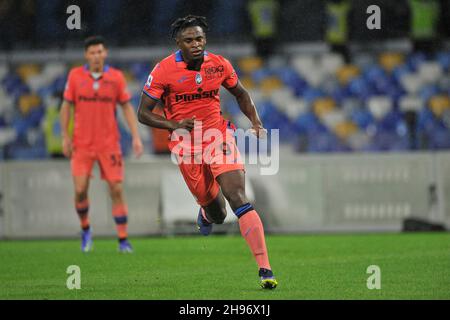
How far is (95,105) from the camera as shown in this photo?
1212 cm

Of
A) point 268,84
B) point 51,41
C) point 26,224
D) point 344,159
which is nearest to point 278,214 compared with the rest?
point 344,159

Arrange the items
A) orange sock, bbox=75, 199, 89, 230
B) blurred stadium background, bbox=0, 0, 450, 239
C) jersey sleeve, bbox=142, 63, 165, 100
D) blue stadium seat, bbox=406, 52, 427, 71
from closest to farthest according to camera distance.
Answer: jersey sleeve, bbox=142, 63, 165, 100, orange sock, bbox=75, 199, 89, 230, blurred stadium background, bbox=0, 0, 450, 239, blue stadium seat, bbox=406, 52, 427, 71

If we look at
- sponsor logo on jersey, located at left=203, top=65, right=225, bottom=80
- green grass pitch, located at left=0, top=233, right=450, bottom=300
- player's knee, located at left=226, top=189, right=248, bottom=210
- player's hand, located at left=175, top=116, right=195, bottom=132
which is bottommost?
green grass pitch, located at left=0, top=233, right=450, bottom=300

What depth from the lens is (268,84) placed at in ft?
71.8

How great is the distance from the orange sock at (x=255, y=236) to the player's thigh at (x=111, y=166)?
4.42 meters

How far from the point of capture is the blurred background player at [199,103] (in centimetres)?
790

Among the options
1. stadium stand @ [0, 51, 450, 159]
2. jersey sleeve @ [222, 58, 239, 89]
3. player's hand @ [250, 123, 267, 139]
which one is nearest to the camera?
player's hand @ [250, 123, 267, 139]

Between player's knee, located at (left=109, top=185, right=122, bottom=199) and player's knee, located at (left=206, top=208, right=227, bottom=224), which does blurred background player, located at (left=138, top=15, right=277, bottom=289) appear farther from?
player's knee, located at (left=109, top=185, right=122, bottom=199)

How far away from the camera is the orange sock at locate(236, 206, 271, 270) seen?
7586mm

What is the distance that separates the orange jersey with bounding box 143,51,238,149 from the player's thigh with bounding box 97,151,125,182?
3.52m

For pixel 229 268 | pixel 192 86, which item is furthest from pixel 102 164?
pixel 192 86

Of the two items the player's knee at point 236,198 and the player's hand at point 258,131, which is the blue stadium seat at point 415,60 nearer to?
the player's hand at point 258,131

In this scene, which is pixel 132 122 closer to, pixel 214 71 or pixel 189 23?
pixel 214 71

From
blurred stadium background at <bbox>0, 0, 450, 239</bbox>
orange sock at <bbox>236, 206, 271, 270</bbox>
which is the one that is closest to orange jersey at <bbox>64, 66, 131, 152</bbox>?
blurred stadium background at <bbox>0, 0, 450, 239</bbox>
